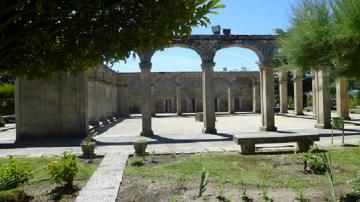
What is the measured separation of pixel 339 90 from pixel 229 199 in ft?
57.0

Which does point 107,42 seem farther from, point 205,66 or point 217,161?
point 205,66

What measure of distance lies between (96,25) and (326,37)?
2.99 m

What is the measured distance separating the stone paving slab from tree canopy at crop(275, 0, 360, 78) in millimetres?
3450

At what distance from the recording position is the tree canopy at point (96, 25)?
3.65 metres

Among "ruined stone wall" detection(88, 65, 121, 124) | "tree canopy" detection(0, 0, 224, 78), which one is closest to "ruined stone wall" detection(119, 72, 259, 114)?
"ruined stone wall" detection(88, 65, 121, 124)

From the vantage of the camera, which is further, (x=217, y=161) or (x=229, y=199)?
(x=217, y=161)

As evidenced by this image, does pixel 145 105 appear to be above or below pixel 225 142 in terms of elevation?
above

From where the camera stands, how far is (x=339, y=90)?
2078 centimetres

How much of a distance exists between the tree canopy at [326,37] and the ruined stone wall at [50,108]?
11059mm

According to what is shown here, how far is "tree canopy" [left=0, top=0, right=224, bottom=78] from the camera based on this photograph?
12.0 feet

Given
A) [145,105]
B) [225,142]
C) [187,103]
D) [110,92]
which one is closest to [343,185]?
[225,142]

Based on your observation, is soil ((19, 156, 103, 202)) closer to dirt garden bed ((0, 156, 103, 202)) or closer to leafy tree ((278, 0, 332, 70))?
dirt garden bed ((0, 156, 103, 202))

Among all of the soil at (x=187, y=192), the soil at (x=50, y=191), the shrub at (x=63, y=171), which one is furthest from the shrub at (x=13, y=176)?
the soil at (x=187, y=192)

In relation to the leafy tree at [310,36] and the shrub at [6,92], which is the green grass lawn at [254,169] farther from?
the shrub at [6,92]
